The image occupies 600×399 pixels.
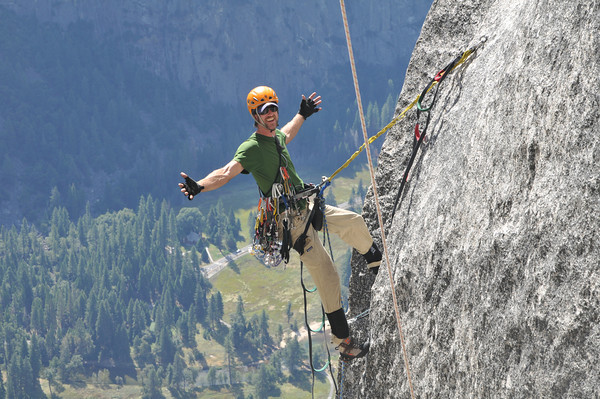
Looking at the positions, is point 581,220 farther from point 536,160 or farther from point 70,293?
point 70,293

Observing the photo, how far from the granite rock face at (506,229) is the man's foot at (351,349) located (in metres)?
0.28

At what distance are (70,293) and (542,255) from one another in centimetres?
18379

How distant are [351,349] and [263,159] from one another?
111 inches

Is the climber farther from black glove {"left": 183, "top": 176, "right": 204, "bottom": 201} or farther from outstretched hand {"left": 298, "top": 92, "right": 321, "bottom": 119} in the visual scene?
outstretched hand {"left": 298, "top": 92, "right": 321, "bottom": 119}

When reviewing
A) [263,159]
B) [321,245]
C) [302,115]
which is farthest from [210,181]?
[302,115]

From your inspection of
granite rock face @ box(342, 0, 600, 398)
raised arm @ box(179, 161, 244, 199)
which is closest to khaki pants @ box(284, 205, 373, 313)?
granite rock face @ box(342, 0, 600, 398)

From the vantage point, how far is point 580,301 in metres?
4.75

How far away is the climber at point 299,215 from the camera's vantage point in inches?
343

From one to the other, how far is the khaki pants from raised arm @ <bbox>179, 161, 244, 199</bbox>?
131cm

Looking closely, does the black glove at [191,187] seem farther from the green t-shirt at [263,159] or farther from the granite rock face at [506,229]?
the granite rock face at [506,229]

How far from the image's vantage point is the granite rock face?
489 cm

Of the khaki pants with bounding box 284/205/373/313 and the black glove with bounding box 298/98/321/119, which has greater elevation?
the black glove with bounding box 298/98/321/119

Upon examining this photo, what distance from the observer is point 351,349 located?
909 centimetres

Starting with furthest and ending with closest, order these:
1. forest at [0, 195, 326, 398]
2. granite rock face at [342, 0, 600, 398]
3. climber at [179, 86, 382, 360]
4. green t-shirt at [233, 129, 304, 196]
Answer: forest at [0, 195, 326, 398]
climber at [179, 86, 382, 360]
green t-shirt at [233, 129, 304, 196]
granite rock face at [342, 0, 600, 398]
